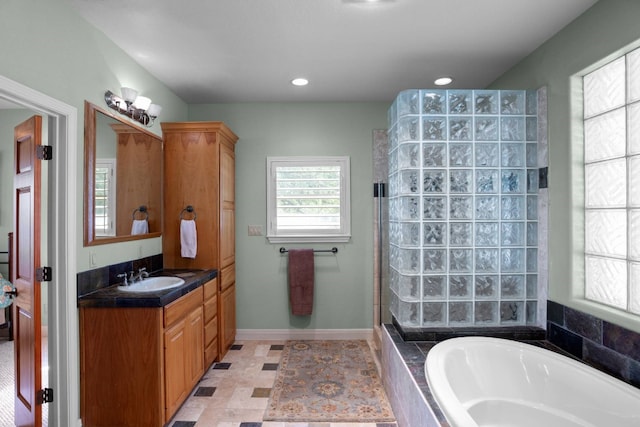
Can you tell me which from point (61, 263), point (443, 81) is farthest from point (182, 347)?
point (443, 81)

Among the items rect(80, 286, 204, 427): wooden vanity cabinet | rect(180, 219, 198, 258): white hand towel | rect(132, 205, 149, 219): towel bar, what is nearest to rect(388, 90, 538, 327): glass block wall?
rect(80, 286, 204, 427): wooden vanity cabinet

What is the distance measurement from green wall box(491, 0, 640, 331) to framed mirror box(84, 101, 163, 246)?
2.94m

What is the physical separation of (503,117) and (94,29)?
2.75 meters

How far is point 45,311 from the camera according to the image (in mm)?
1881

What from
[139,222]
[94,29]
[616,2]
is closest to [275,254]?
[139,222]

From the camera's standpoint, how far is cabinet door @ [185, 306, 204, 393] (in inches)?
90.8

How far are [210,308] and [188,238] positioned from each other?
62 cm

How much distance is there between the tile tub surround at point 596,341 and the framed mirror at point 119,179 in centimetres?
297

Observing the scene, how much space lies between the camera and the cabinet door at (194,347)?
2307mm

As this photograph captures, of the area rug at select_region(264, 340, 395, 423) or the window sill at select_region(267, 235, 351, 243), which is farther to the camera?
the window sill at select_region(267, 235, 351, 243)

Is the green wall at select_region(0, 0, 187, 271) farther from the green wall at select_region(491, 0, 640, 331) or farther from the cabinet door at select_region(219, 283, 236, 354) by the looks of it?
the green wall at select_region(491, 0, 640, 331)

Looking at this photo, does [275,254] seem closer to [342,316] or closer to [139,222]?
[342,316]

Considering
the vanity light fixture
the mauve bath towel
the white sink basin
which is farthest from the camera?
the mauve bath towel

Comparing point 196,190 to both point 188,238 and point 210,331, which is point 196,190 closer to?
point 188,238
